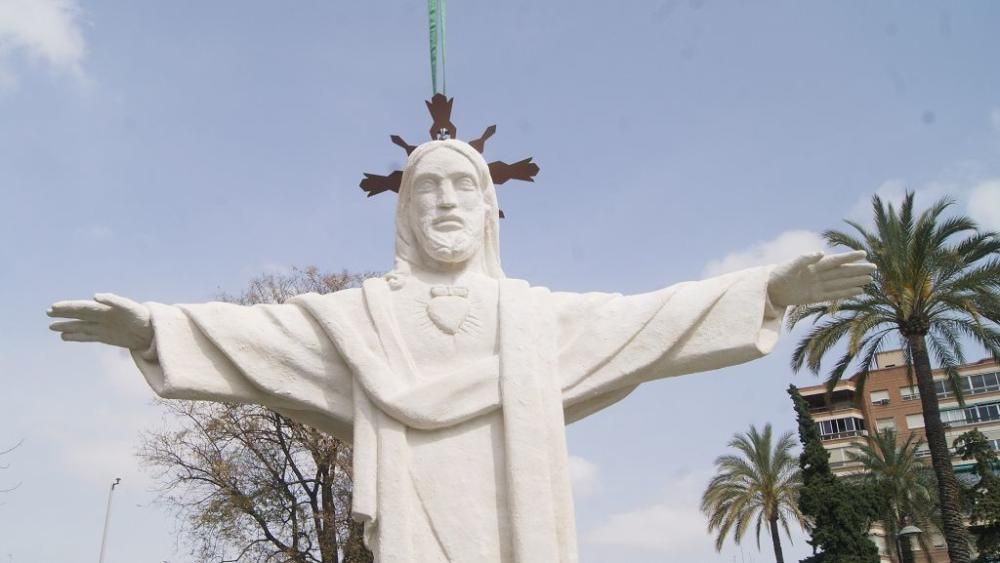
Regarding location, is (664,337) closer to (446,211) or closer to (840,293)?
(840,293)

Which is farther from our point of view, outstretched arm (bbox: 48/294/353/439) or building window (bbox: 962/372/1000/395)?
building window (bbox: 962/372/1000/395)

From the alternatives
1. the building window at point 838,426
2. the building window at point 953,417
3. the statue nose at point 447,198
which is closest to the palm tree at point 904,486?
the building window at point 953,417

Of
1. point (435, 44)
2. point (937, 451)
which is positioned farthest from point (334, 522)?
point (435, 44)

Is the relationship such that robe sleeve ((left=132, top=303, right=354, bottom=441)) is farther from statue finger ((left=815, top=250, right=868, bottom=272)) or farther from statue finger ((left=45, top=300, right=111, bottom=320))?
statue finger ((left=815, top=250, right=868, bottom=272))

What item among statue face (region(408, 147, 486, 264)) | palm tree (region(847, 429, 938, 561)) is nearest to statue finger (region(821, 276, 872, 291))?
statue face (region(408, 147, 486, 264))

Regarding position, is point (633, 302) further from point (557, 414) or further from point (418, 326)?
point (418, 326)

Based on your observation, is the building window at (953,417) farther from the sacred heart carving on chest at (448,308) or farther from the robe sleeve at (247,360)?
the robe sleeve at (247,360)

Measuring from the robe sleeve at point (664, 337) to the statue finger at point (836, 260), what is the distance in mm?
363

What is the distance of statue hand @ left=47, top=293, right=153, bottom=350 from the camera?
19.0 feet

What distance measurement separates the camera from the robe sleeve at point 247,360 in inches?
235

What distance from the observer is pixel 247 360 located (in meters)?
6.01

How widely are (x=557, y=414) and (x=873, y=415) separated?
2344 inches

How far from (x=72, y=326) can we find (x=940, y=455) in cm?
1935

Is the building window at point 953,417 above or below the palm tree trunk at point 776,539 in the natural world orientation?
above
